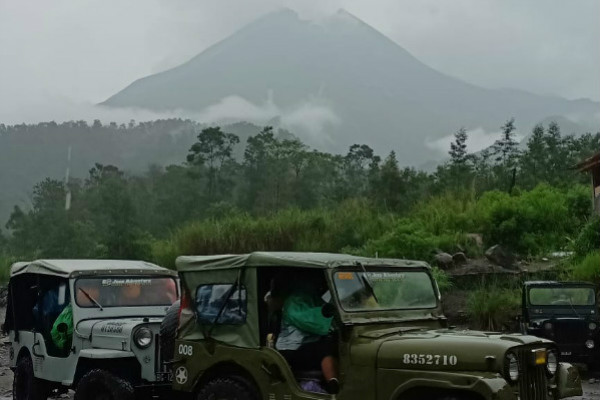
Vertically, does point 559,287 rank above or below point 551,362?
above

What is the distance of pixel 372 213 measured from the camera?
27.0 m

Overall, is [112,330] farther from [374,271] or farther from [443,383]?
[443,383]

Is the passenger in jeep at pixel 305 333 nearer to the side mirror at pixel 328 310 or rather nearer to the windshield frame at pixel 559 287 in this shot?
the side mirror at pixel 328 310

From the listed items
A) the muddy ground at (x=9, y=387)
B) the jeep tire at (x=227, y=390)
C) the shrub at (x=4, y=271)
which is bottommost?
the muddy ground at (x=9, y=387)

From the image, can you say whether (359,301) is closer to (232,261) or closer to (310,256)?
(310,256)

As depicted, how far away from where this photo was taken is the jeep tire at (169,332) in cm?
864

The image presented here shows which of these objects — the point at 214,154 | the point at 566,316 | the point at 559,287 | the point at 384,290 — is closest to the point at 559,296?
the point at 559,287

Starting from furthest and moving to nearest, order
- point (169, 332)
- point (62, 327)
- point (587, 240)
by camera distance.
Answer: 1. point (587, 240)
2. point (62, 327)
3. point (169, 332)

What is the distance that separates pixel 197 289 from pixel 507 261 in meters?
14.2

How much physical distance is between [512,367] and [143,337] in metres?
4.40

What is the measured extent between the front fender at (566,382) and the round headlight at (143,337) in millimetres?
4452

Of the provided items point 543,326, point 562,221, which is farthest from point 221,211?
point 543,326

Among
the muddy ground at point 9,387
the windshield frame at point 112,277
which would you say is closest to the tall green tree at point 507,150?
the muddy ground at point 9,387

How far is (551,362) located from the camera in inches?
261
